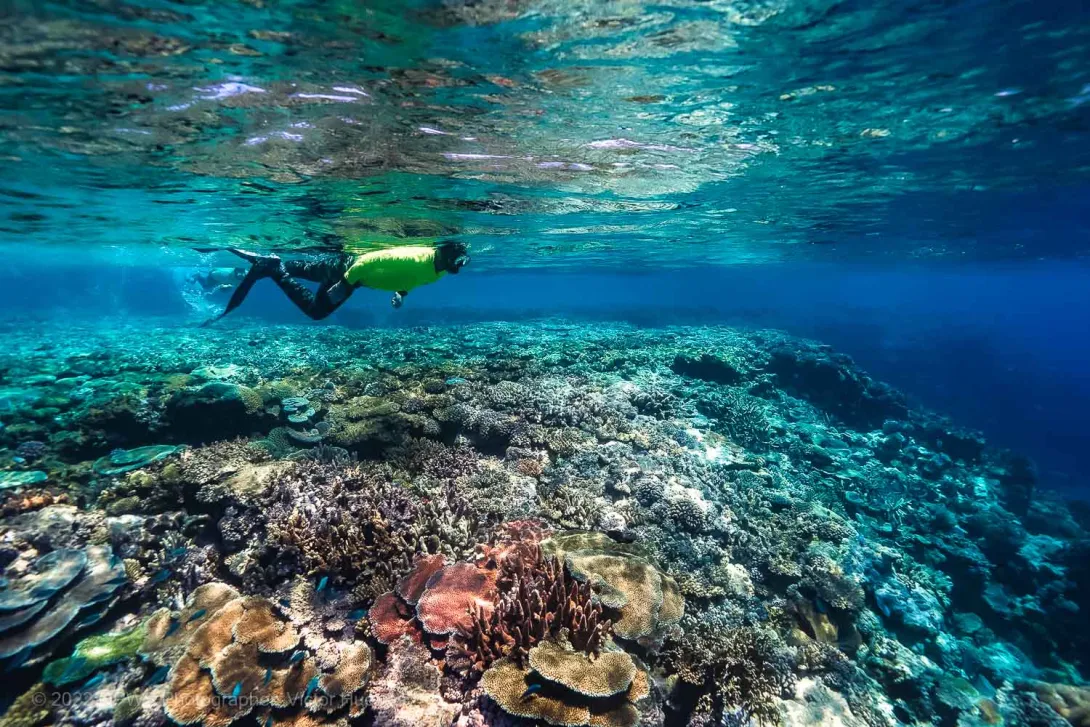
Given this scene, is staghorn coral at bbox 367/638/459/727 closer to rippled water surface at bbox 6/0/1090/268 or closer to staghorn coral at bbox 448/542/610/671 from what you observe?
staghorn coral at bbox 448/542/610/671

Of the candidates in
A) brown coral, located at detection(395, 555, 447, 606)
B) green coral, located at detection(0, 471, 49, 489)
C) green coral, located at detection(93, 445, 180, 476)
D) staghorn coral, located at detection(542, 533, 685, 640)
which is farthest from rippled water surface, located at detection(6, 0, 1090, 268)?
staghorn coral, located at detection(542, 533, 685, 640)

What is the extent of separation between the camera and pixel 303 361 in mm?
19047

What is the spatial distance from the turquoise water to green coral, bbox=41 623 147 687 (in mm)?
33

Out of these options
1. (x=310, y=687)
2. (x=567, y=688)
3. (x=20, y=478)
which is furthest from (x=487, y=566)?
(x=20, y=478)

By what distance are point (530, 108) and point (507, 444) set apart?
754 centimetres

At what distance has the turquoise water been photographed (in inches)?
185

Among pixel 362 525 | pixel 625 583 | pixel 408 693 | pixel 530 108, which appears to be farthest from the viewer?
pixel 530 108

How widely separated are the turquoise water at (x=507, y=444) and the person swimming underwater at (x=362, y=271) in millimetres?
120

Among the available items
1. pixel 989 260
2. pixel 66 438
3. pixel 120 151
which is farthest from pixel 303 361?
pixel 989 260

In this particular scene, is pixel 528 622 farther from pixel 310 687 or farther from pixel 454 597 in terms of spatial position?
pixel 310 687

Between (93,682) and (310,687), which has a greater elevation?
(310,687)

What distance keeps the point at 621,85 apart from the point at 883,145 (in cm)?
912

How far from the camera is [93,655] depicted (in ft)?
14.8

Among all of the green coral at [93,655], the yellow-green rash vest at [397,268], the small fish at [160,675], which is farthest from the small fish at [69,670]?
the yellow-green rash vest at [397,268]
